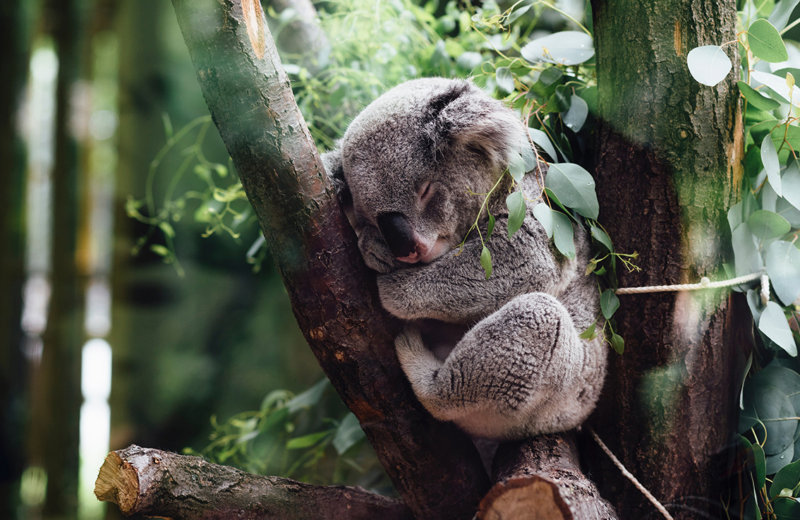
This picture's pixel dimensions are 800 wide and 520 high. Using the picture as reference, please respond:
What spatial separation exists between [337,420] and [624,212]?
149 cm

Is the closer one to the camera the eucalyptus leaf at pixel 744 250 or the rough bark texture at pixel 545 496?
the rough bark texture at pixel 545 496

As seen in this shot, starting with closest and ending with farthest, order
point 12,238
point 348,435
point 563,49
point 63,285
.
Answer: point 563,49
point 348,435
point 63,285
point 12,238

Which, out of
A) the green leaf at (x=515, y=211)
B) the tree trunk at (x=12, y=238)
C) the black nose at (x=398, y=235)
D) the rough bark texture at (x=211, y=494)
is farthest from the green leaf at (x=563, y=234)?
the tree trunk at (x=12, y=238)

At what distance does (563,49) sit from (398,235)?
83 centimetres

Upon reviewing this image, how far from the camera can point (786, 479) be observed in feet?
5.20

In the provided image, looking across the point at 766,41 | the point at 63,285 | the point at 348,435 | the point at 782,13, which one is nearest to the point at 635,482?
the point at 348,435

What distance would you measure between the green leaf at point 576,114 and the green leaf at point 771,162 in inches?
18.9

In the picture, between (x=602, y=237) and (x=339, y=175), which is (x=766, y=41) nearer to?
(x=602, y=237)

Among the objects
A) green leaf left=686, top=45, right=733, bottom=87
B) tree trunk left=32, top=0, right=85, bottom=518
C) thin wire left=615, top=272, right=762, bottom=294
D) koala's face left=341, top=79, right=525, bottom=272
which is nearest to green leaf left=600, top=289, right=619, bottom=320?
thin wire left=615, top=272, right=762, bottom=294

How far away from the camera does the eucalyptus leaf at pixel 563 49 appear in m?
1.91

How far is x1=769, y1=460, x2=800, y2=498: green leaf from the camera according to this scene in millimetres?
1575

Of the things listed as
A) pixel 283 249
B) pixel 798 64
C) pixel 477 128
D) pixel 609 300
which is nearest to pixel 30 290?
pixel 283 249

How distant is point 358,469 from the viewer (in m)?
2.55

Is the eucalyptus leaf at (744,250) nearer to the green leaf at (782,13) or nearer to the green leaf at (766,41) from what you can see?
the green leaf at (766,41)
